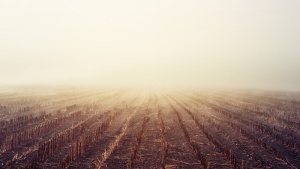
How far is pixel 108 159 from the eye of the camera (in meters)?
9.23

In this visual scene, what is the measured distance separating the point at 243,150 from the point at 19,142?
1026cm

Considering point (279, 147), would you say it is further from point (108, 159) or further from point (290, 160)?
point (108, 159)

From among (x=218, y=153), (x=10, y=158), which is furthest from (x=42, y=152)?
(x=218, y=153)

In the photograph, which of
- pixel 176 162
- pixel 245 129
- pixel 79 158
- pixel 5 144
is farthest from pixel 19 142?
pixel 245 129

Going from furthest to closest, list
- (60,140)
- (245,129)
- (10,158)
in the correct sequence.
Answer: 1. (245,129)
2. (60,140)
3. (10,158)

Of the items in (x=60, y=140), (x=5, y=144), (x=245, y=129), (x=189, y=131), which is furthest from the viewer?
(x=245, y=129)

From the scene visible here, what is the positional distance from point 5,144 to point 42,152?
241 cm

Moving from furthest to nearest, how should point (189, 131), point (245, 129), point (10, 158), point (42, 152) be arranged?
1. point (245, 129)
2. point (189, 131)
3. point (42, 152)
4. point (10, 158)

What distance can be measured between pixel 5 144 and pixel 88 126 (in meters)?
5.16

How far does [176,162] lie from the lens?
9117mm

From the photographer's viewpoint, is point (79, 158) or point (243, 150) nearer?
point (79, 158)

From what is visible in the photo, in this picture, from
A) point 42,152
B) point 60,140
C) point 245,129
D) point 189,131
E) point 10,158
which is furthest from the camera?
point 245,129

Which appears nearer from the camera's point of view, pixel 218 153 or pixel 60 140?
pixel 218 153

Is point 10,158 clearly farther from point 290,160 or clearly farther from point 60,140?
point 290,160
